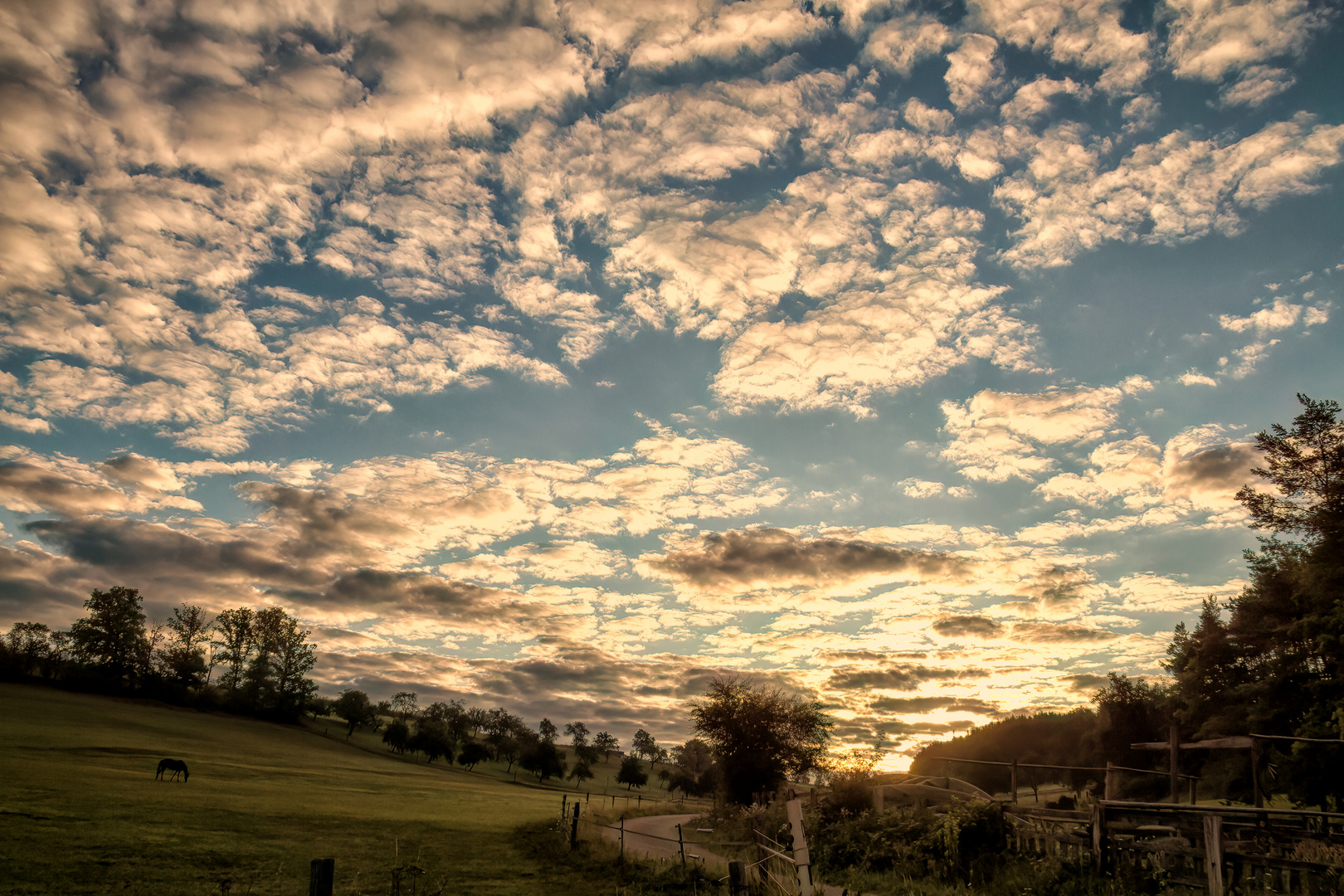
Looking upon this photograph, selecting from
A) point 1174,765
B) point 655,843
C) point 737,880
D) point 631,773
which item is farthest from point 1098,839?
point 631,773

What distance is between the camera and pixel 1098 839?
16.1 meters

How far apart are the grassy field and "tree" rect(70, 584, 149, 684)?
47.3 metres

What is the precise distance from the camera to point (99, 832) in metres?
21.7

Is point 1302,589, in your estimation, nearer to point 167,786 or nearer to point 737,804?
point 737,804

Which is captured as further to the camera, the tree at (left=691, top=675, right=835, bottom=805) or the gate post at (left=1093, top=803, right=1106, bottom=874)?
the tree at (left=691, top=675, right=835, bottom=805)

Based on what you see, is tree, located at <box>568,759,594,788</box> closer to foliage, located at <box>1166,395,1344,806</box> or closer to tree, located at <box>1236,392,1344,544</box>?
foliage, located at <box>1166,395,1344,806</box>

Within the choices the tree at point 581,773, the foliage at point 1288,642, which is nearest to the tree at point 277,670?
the tree at point 581,773

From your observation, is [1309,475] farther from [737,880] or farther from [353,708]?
[353,708]

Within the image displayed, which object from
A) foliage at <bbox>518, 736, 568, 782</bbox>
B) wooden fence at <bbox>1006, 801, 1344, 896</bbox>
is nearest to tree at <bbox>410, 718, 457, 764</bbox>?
foliage at <bbox>518, 736, 568, 782</bbox>

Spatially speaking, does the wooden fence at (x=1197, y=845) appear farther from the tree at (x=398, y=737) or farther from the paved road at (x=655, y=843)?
the tree at (x=398, y=737)

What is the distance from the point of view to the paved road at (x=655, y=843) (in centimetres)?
2338

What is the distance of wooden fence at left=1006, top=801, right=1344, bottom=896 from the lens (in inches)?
524

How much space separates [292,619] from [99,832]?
103303mm

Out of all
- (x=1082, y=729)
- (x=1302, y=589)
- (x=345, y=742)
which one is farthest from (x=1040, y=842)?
(x=345, y=742)
